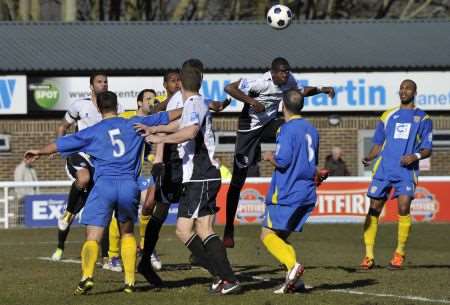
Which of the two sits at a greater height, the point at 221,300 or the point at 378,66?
the point at 378,66

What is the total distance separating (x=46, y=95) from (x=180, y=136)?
2034cm

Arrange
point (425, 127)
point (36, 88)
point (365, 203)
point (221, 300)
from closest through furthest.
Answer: point (221, 300)
point (425, 127)
point (365, 203)
point (36, 88)

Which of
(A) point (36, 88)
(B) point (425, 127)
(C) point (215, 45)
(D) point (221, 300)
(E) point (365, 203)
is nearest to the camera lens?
(D) point (221, 300)

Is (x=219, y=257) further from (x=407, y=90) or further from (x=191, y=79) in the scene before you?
(x=407, y=90)

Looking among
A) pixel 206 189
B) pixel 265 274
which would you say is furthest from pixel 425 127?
pixel 206 189

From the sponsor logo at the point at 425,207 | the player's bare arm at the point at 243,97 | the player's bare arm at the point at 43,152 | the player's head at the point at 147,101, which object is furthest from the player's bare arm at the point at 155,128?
the sponsor logo at the point at 425,207

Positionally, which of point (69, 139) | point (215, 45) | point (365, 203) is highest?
point (215, 45)

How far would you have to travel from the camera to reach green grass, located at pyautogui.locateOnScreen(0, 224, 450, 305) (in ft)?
34.8

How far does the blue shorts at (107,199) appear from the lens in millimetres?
10836

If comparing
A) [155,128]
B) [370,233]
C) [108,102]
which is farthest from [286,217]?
[370,233]

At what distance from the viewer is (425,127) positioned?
14.0m

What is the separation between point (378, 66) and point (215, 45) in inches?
183

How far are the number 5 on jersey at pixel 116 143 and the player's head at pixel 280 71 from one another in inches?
106

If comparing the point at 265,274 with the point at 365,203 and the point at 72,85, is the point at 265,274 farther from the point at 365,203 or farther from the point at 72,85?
the point at 72,85
